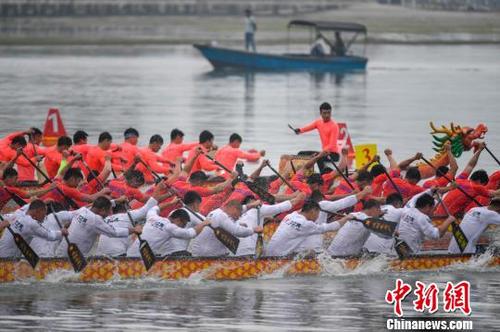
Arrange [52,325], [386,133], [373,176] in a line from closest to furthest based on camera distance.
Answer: [52,325], [373,176], [386,133]

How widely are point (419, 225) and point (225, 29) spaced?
67.5 metres

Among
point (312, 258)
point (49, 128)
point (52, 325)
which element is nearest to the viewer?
point (52, 325)

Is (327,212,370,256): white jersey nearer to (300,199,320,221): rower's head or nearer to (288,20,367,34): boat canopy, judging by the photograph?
(300,199,320,221): rower's head

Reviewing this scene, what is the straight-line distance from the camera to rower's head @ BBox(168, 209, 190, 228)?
20.3 meters

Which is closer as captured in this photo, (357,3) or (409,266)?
(409,266)

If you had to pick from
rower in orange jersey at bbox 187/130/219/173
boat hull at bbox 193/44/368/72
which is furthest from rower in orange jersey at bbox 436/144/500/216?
boat hull at bbox 193/44/368/72

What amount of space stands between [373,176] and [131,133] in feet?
15.5

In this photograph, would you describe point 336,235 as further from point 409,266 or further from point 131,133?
point 131,133

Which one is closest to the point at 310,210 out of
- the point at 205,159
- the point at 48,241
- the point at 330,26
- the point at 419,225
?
the point at 419,225

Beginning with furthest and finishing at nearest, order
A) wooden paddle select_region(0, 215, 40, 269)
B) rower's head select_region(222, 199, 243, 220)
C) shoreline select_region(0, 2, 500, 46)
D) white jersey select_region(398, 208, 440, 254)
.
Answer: shoreline select_region(0, 2, 500, 46), white jersey select_region(398, 208, 440, 254), rower's head select_region(222, 199, 243, 220), wooden paddle select_region(0, 215, 40, 269)

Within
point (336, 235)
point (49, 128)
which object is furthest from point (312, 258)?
point (49, 128)

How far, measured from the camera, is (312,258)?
21203 millimetres

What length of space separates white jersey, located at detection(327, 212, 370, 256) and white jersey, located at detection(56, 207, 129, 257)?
319 cm

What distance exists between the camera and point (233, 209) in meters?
20.9
